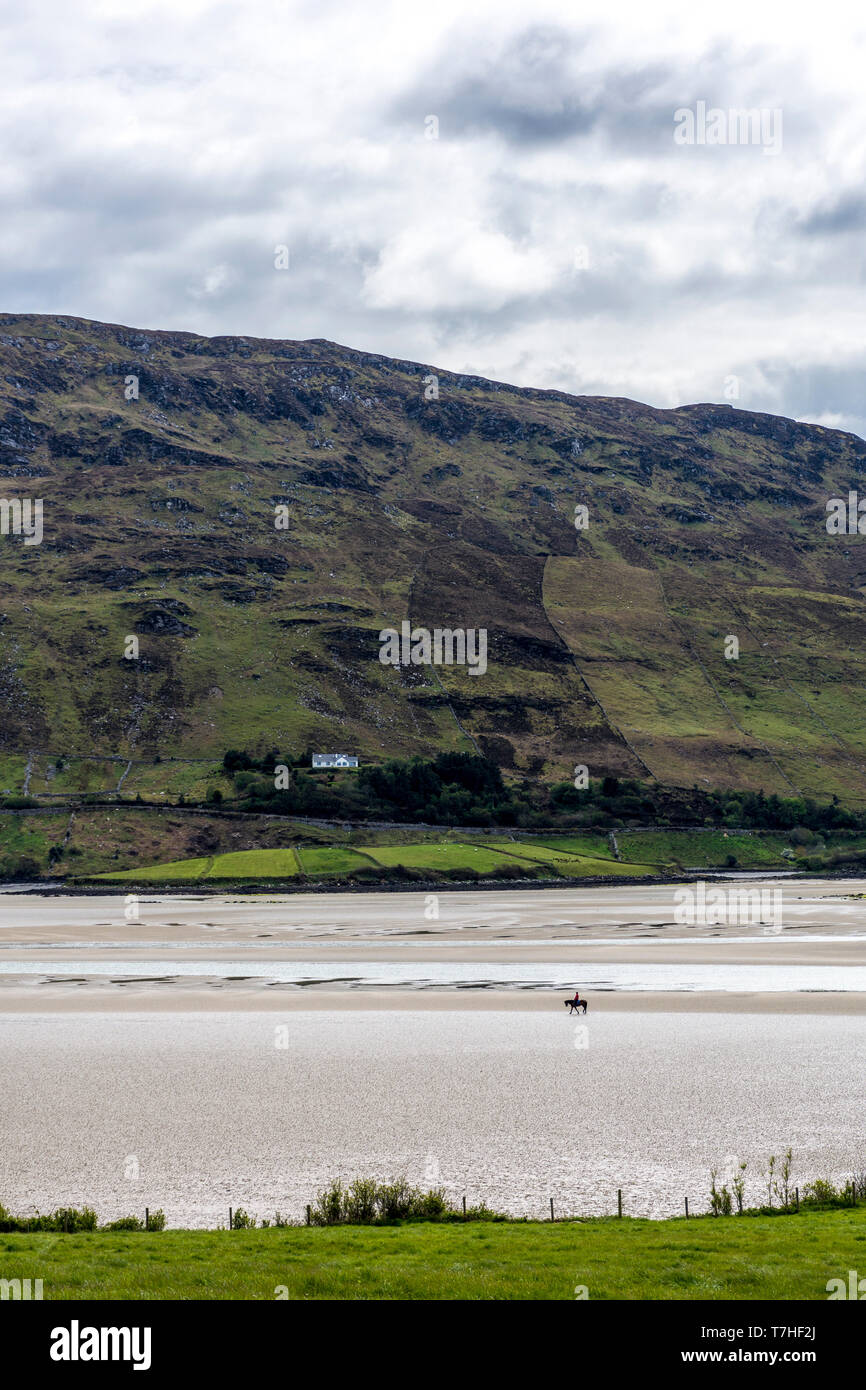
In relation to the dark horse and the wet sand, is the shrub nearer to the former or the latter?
the dark horse

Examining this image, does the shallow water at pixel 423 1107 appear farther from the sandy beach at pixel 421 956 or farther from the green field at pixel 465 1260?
the sandy beach at pixel 421 956

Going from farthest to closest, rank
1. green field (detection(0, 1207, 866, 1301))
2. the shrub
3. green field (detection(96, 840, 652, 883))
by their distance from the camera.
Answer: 1. green field (detection(96, 840, 652, 883))
2. the shrub
3. green field (detection(0, 1207, 866, 1301))

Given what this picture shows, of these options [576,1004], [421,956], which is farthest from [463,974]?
[576,1004]

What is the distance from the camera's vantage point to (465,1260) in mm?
16672

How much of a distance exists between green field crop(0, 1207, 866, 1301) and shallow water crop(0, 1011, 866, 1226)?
2.69 metres

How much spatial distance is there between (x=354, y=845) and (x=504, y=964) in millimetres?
85683

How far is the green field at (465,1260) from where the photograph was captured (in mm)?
15125

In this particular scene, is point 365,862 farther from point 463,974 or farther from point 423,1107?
point 423,1107

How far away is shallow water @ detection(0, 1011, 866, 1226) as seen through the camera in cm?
2327

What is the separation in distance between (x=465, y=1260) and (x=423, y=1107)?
13454 millimetres

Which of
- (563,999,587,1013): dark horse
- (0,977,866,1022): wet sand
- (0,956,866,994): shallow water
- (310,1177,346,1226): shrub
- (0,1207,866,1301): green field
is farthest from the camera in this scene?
(0,956,866,994): shallow water

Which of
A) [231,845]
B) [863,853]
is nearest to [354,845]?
[231,845]

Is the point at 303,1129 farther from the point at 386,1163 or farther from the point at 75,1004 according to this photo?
the point at 75,1004

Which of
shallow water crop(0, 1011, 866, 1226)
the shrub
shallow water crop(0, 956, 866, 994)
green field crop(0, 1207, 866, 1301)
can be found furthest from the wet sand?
green field crop(0, 1207, 866, 1301)
